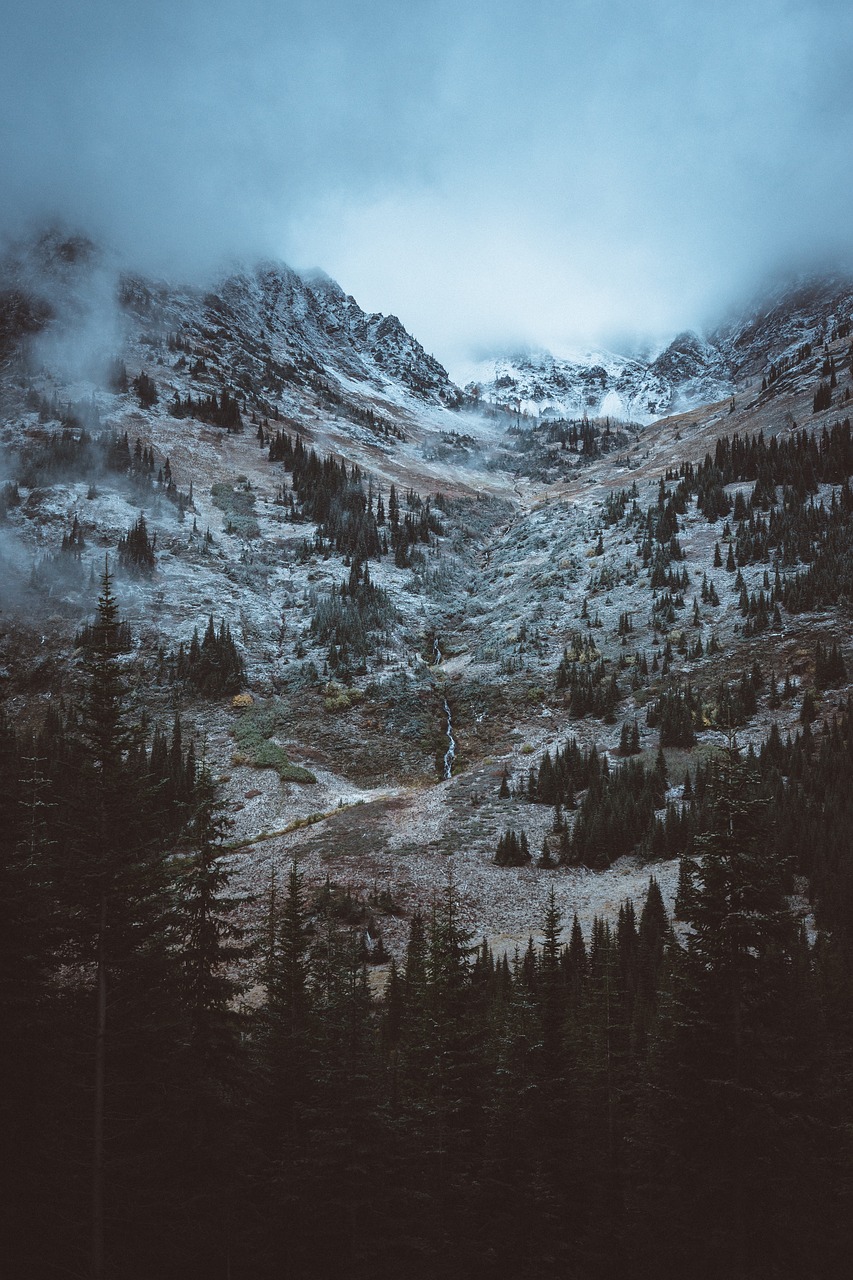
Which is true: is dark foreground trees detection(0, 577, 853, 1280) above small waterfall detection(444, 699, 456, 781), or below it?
below

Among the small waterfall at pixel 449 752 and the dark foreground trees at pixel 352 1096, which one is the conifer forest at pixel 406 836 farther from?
the small waterfall at pixel 449 752

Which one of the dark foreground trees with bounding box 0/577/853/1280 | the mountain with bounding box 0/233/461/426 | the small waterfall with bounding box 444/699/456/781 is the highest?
the mountain with bounding box 0/233/461/426

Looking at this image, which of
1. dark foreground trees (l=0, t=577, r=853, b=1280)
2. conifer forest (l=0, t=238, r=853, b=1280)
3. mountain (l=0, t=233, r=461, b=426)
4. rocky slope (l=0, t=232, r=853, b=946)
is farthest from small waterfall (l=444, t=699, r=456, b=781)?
mountain (l=0, t=233, r=461, b=426)

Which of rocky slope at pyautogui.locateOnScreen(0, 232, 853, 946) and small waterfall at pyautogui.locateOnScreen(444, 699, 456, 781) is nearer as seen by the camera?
rocky slope at pyautogui.locateOnScreen(0, 232, 853, 946)

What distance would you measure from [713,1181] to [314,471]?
5402 inches

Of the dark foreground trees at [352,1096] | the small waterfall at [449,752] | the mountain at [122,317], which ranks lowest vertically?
the dark foreground trees at [352,1096]

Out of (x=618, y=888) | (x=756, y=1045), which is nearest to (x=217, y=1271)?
(x=756, y=1045)

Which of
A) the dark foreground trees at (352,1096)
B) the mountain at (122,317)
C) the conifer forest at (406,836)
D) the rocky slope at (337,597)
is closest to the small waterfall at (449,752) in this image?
the rocky slope at (337,597)

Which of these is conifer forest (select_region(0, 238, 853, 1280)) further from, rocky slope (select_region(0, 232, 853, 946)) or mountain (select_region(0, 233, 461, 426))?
mountain (select_region(0, 233, 461, 426))

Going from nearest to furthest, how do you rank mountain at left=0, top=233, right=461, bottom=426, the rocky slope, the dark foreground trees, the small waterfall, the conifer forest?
1. the dark foreground trees
2. the conifer forest
3. the rocky slope
4. the small waterfall
5. mountain at left=0, top=233, right=461, bottom=426

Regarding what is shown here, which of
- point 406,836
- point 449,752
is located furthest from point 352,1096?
point 449,752

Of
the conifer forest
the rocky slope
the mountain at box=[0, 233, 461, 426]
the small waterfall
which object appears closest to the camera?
the conifer forest

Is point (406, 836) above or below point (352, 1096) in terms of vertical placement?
above

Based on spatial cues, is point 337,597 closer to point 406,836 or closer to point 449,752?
point 449,752
